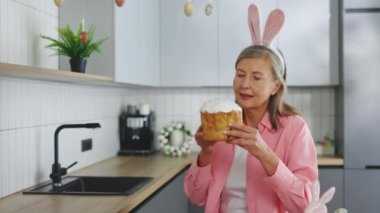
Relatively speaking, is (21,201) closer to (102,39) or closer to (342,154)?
(102,39)

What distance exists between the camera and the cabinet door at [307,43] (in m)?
3.52

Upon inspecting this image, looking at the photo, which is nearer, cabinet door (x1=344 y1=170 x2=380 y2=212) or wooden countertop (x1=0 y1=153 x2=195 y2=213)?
wooden countertop (x1=0 y1=153 x2=195 y2=213)

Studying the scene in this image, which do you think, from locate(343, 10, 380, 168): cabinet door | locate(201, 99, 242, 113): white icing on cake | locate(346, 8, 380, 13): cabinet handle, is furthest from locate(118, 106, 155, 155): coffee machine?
locate(201, 99, 242, 113): white icing on cake

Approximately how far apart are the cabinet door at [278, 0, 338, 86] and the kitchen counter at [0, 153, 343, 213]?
1.16m

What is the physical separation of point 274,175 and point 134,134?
86.4 inches

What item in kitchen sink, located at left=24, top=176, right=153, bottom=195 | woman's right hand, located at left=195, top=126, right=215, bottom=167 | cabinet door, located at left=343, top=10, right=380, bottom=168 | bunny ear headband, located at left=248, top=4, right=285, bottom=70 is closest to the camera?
woman's right hand, located at left=195, top=126, right=215, bottom=167

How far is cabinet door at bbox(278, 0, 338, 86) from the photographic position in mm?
3520

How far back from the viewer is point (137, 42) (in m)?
3.07

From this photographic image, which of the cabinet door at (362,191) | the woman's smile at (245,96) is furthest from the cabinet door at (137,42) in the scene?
the cabinet door at (362,191)

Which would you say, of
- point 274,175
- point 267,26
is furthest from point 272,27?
point 274,175

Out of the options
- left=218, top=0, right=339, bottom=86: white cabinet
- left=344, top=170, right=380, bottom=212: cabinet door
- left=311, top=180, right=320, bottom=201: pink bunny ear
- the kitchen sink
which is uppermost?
left=218, top=0, right=339, bottom=86: white cabinet

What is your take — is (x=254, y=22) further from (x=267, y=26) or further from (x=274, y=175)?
(x=274, y=175)

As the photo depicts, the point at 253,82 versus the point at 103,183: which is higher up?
the point at 253,82

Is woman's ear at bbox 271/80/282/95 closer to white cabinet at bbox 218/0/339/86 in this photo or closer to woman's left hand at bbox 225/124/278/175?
woman's left hand at bbox 225/124/278/175
